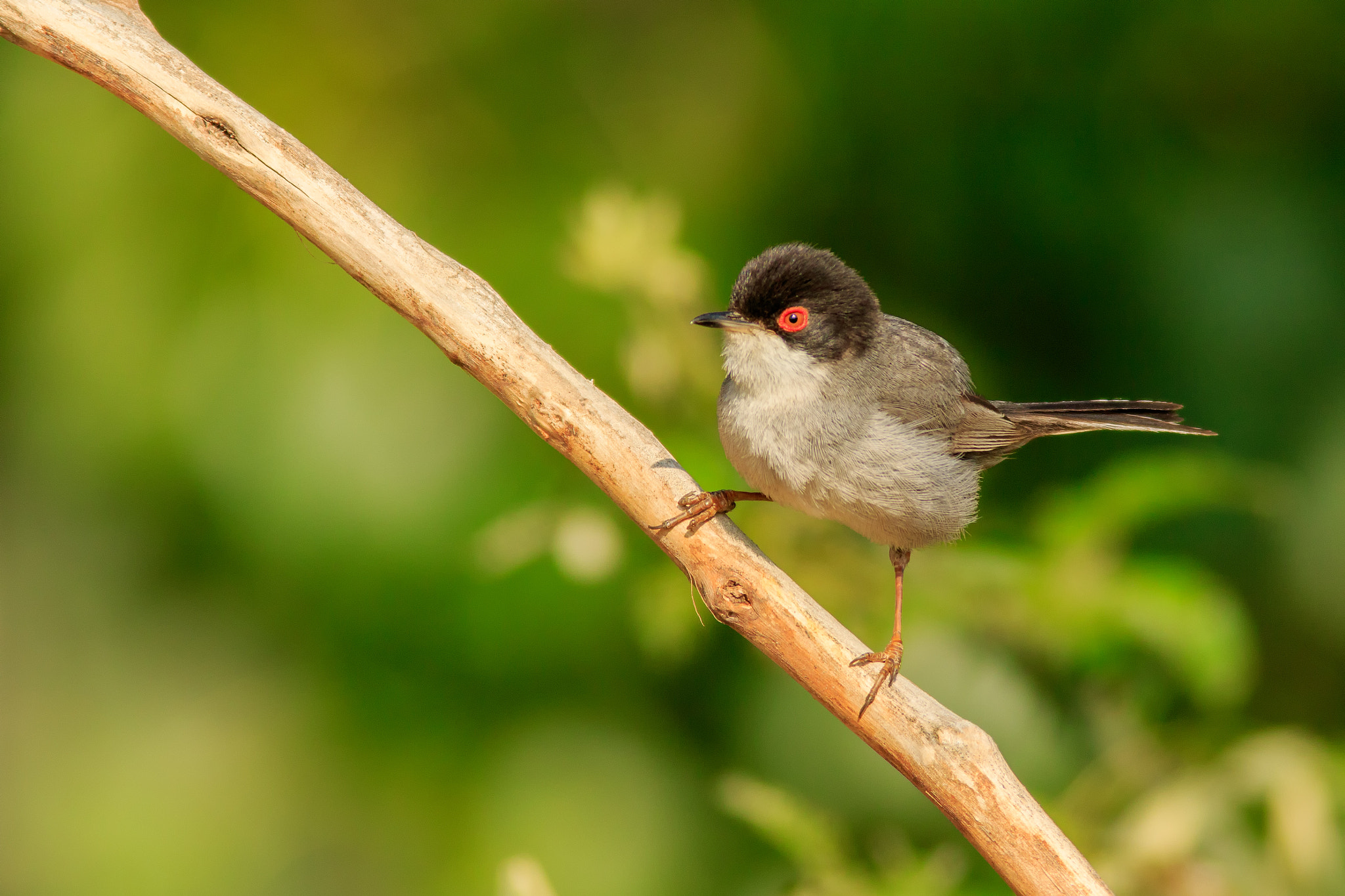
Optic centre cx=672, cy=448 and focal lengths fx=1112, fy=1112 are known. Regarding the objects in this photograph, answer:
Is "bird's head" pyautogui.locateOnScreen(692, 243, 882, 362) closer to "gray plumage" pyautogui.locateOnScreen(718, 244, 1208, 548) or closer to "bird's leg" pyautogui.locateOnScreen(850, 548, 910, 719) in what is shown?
"gray plumage" pyautogui.locateOnScreen(718, 244, 1208, 548)

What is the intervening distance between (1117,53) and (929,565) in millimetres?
2235

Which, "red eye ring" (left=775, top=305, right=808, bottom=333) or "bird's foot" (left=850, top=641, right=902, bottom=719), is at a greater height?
"red eye ring" (left=775, top=305, right=808, bottom=333)

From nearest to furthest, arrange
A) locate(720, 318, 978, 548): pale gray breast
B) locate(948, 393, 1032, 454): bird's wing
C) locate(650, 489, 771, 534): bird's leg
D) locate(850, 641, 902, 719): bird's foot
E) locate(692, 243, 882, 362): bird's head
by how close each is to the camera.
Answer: locate(850, 641, 902, 719): bird's foot, locate(650, 489, 771, 534): bird's leg, locate(720, 318, 978, 548): pale gray breast, locate(692, 243, 882, 362): bird's head, locate(948, 393, 1032, 454): bird's wing

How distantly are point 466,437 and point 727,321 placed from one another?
154 centimetres

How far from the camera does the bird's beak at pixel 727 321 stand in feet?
8.21

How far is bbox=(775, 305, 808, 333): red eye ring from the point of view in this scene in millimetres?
2557

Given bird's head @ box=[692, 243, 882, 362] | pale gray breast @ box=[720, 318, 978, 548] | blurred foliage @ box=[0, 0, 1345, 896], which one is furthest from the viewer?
blurred foliage @ box=[0, 0, 1345, 896]

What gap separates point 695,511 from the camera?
6.89 ft

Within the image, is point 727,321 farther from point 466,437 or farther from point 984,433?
point 466,437

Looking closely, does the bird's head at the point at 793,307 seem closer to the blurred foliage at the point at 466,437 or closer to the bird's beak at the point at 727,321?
the bird's beak at the point at 727,321

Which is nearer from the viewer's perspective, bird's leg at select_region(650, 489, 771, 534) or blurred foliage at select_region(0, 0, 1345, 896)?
bird's leg at select_region(650, 489, 771, 534)

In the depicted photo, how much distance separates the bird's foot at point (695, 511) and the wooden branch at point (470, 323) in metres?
0.04

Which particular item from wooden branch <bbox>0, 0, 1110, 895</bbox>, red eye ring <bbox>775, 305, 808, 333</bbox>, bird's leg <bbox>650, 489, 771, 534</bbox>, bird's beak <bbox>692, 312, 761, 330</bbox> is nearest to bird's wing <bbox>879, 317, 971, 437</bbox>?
red eye ring <bbox>775, 305, 808, 333</bbox>

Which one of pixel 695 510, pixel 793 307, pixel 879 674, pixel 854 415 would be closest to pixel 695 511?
pixel 695 510
